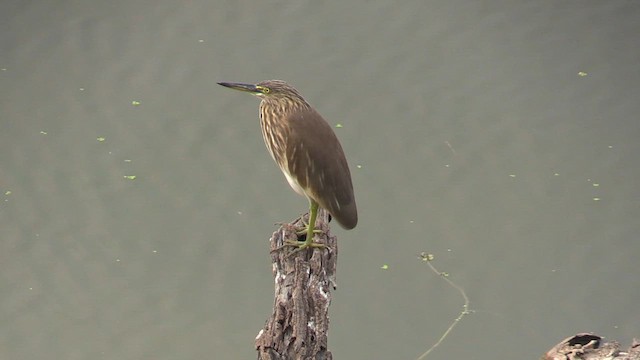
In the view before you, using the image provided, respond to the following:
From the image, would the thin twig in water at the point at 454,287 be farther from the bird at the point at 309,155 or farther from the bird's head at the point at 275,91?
the bird's head at the point at 275,91

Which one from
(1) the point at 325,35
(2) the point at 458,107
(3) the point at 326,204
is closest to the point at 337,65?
(1) the point at 325,35

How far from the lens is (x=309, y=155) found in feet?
8.93

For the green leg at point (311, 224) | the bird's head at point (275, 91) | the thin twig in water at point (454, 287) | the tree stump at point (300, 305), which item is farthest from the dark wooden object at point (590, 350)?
the thin twig in water at point (454, 287)

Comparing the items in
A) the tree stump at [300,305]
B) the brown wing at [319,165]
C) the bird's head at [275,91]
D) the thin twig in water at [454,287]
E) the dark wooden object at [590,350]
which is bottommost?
the thin twig in water at [454,287]

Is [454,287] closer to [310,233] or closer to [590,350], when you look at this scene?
[310,233]

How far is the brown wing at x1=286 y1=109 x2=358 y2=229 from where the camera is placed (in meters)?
2.72

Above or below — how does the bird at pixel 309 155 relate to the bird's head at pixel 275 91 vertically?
below

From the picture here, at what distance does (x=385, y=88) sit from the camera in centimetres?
493

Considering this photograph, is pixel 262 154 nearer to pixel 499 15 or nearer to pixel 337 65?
pixel 337 65

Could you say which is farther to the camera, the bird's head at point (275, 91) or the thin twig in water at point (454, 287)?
the thin twig in water at point (454, 287)

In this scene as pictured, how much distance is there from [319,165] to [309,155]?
37mm

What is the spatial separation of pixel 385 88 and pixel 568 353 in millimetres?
2540

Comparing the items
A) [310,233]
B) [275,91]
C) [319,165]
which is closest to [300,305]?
[310,233]

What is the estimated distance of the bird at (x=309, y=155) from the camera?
2.73m
